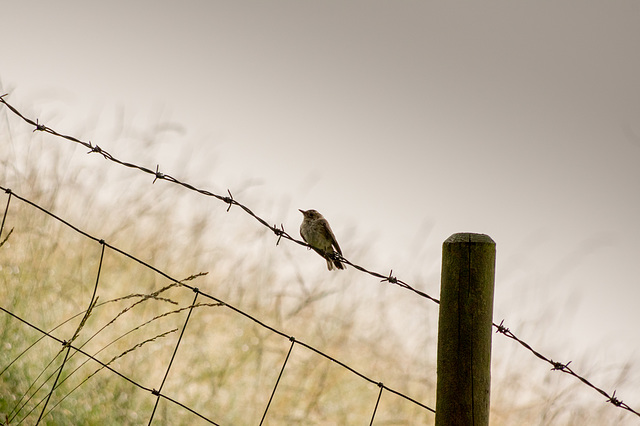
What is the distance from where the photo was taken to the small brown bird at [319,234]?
3.80m

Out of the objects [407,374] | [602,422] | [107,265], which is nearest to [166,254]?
[107,265]

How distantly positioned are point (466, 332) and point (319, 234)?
216 cm

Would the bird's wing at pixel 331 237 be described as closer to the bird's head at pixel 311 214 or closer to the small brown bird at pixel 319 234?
the small brown bird at pixel 319 234

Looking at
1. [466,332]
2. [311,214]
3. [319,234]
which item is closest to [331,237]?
[319,234]

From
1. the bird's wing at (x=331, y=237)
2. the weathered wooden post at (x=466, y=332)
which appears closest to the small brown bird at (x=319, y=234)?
the bird's wing at (x=331, y=237)

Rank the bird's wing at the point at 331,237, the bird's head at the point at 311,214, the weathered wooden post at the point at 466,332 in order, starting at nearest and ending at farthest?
the weathered wooden post at the point at 466,332 → the bird's wing at the point at 331,237 → the bird's head at the point at 311,214

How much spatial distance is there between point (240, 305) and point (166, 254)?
54 centimetres

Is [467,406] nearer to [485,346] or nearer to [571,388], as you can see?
[485,346]

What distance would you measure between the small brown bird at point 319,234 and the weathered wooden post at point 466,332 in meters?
1.92

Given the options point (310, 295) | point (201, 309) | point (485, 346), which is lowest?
point (485, 346)

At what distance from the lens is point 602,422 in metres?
3.99

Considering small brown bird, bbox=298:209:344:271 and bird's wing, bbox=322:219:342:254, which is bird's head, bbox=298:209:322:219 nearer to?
small brown bird, bbox=298:209:344:271

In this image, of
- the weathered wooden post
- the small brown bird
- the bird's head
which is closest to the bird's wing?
the small brown bird

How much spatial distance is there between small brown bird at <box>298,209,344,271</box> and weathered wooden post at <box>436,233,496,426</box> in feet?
6.30
